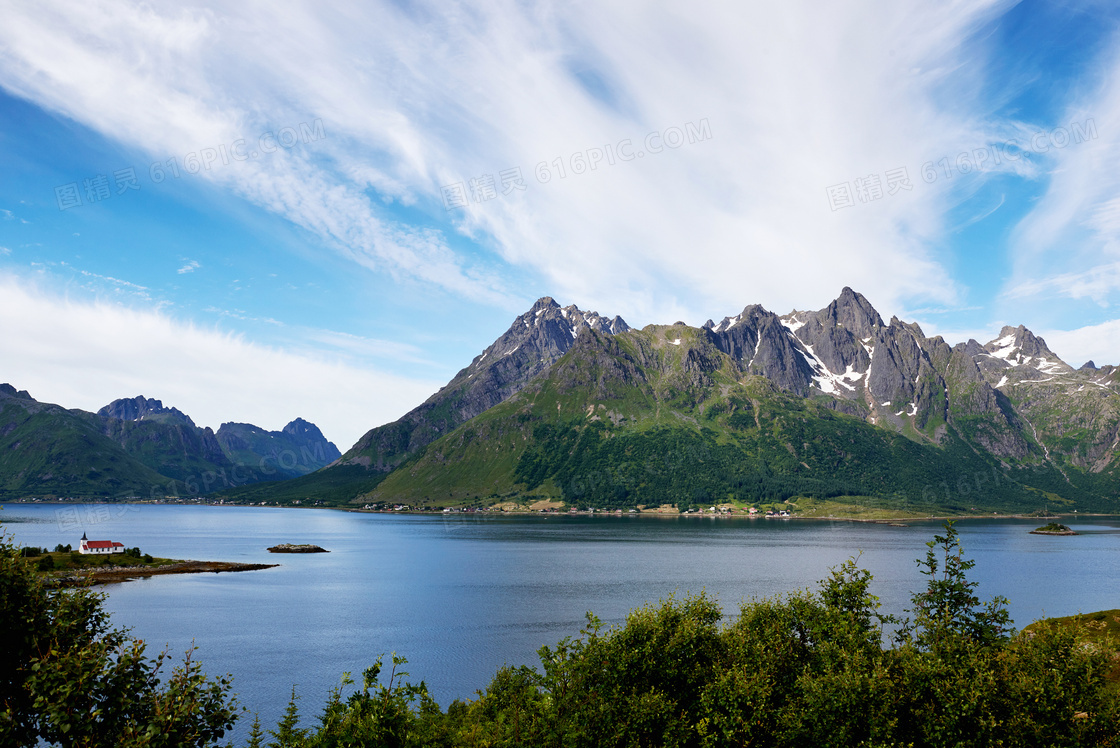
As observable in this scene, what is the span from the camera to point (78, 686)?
2906 centimetres

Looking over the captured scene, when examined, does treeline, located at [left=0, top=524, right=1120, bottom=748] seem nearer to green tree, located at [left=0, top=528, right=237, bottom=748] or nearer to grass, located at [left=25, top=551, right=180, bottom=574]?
green tree, located at [left=0, top=528, right=237, bottom=748]

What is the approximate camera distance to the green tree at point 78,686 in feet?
92.3

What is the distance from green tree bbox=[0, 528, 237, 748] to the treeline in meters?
0.10

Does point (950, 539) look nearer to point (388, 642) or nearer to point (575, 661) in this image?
point (575, 661)

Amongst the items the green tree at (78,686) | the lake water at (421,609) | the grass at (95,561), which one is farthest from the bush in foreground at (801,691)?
the grass at (95,561)

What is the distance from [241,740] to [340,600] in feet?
289

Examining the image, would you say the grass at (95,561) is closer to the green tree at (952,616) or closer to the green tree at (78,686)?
the green tree at (78,686)

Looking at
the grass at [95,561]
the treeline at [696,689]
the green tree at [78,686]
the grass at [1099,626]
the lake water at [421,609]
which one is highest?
the green tree at [78,686]

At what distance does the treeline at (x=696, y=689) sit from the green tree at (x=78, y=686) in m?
0.10

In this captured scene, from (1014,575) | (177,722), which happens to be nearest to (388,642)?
(177,722)

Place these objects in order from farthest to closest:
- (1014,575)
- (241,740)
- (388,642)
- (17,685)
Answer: (1014,575) → (388,642) → (241,740) → (17,685)

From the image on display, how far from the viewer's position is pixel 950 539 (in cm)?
5584

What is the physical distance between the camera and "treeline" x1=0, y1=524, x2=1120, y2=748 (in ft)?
102

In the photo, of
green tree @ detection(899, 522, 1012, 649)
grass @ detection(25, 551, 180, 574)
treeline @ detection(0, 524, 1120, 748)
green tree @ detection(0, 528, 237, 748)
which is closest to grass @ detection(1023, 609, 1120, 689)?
green tree @ detection(899, 522, 1012, 649)
